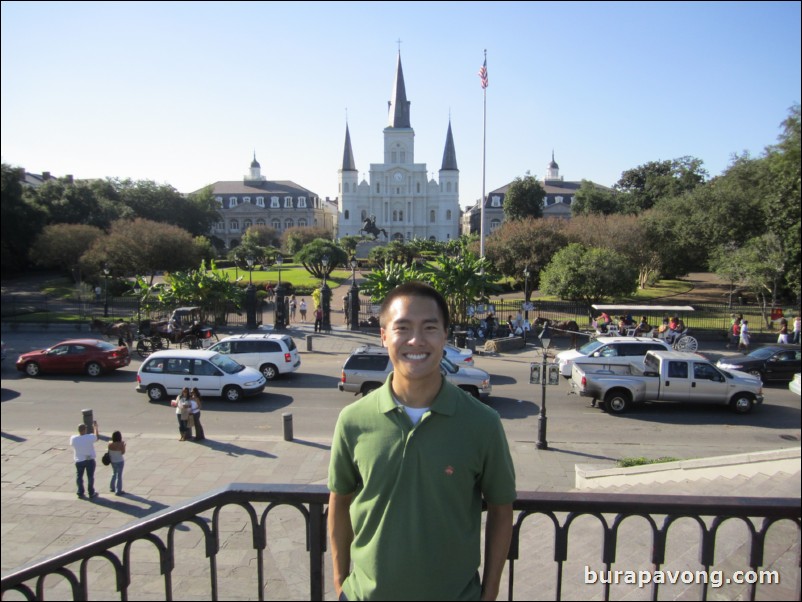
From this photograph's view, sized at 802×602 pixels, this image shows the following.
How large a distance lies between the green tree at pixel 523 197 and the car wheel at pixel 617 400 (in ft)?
175

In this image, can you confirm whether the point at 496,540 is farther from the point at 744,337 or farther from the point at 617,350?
the point at 744,337

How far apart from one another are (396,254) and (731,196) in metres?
28.3

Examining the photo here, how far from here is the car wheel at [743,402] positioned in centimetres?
1452

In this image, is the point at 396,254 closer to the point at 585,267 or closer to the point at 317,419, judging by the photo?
the point at 585,267

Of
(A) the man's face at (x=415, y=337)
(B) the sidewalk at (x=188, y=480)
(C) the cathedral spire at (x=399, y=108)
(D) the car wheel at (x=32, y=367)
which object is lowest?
(B) the sidewalk at (x=188, y=480)

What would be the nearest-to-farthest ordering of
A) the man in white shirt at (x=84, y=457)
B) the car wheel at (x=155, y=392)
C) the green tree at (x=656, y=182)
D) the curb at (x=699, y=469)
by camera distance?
the curb at (x=699, y=469)
the man in white shirt at (x=84, y=457)
the car wheel at (x=155, y=392)
the green tree at (x=656, y=182)

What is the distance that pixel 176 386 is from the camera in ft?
51.6

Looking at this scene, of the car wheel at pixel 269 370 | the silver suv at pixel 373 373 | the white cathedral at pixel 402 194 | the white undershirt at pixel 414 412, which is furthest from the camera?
the white cathedral at pixel 402 194

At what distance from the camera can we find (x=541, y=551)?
5.89m

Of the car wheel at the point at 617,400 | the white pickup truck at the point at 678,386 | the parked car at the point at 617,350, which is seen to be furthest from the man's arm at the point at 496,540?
the parked car at the point at 617,350

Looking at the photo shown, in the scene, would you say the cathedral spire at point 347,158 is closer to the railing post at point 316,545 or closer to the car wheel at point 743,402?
the car wheel at point 743,402

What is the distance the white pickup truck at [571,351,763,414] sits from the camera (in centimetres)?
1448

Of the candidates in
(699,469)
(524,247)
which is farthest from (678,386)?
(524,247)

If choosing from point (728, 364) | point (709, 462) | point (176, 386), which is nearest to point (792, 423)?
point (728, 364)
